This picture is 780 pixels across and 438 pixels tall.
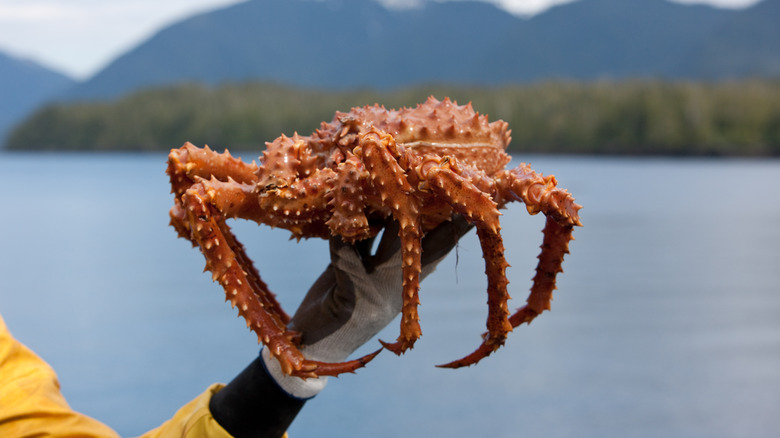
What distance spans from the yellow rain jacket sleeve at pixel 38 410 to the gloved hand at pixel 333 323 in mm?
42

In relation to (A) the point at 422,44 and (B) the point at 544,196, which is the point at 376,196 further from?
(A) the point at 422,44

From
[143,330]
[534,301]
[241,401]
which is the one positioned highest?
[534,301]

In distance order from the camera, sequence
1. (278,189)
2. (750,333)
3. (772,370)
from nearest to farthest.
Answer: (278,189)
(772,370)
(750,333)

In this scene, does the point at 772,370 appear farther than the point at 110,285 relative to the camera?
No

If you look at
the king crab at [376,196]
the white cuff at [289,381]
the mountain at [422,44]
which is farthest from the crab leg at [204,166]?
the mountain at [422,44]

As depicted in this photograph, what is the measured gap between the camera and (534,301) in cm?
137

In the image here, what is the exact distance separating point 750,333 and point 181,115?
2639 centimetres

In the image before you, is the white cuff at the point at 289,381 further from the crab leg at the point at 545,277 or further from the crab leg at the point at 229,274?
the crab leg at the point at 545,277

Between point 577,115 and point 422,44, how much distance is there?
60.5 meters

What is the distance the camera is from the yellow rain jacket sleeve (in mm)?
1352

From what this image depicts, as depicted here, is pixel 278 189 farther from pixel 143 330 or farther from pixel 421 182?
pixel 143 330

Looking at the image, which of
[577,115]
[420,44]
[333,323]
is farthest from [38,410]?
[420,44]

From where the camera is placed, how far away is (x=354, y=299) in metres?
1.47

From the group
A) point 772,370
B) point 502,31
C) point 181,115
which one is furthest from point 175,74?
point 772,370
